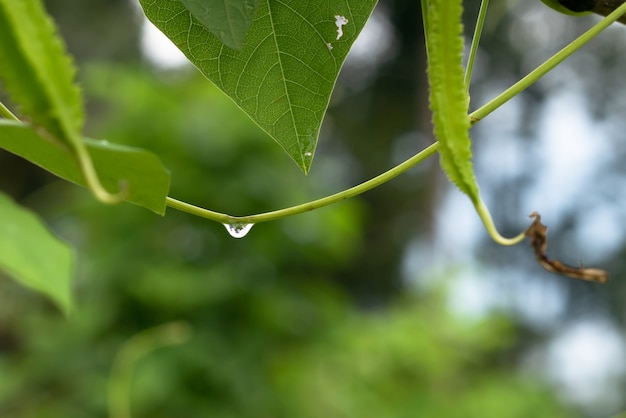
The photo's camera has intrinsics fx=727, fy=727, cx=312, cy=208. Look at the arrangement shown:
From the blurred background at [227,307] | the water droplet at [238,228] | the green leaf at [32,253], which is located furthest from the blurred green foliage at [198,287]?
the water droplet at [238,228]

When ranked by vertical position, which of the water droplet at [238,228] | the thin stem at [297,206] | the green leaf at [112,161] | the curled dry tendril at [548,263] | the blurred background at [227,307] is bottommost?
the blurred background at [227,307]

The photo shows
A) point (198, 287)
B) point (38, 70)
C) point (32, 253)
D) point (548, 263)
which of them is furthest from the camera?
point (198, 287)

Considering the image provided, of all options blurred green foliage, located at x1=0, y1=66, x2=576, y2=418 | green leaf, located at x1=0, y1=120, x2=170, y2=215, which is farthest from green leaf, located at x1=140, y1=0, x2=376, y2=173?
blurred green foliage, located at x1=0, y1=66, x2=576, y2=418

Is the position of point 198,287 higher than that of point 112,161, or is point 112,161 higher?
point 112,161

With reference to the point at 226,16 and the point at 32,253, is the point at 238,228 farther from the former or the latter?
the point at 32,253

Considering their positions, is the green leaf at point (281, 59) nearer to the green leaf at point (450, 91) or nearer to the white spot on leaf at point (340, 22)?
the white spot on leaf at point (340, 22)

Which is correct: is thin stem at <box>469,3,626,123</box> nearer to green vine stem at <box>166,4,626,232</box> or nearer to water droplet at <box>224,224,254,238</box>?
green vine stem at <box>166,4,626,232</box>

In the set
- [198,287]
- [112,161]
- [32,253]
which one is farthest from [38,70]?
[198,287]
